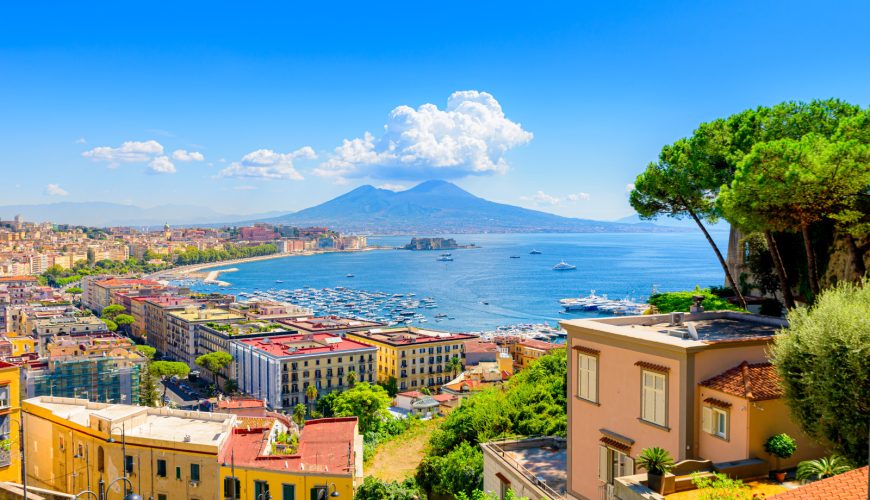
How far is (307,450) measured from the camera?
1565 centimetres

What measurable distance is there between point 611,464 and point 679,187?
6601 millimetres

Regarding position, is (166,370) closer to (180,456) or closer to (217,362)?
(217,362)

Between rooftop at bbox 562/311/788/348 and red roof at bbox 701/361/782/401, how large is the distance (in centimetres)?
34

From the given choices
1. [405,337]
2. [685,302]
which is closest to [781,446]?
[685,302]

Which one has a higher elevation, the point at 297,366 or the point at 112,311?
the point at 297,366

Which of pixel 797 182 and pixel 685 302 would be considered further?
pixel 685 302

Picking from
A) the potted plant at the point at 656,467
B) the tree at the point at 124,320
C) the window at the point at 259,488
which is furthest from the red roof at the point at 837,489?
the tree at the point at 124,320

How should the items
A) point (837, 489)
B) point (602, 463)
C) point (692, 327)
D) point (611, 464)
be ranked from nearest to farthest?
1. point (837, 489)
2. point (692, 327)
3. point (611, 464)
4. point (602, 463)

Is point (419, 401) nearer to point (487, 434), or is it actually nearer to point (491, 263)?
point (487, 434)

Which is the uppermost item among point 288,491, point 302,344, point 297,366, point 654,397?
point 654,397

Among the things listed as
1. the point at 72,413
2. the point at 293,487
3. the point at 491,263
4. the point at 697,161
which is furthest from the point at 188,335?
the point at 491,263

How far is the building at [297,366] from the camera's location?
1666 inches

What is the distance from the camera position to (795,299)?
12.7 m

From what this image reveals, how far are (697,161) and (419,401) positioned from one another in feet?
80.9
